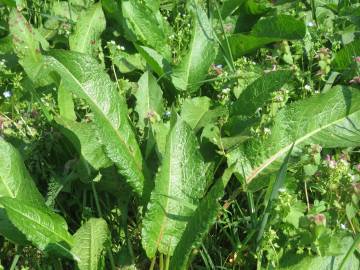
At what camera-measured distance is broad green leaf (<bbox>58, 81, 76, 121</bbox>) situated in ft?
8.68

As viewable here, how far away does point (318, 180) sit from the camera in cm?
249

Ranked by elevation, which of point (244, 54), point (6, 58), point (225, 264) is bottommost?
point (225, 264)

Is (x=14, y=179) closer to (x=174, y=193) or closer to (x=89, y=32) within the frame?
(x=174, y=193)

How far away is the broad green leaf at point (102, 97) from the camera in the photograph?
2352mm

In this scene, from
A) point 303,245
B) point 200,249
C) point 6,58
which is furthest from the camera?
point 6,58

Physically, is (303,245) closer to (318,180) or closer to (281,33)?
(318,180)

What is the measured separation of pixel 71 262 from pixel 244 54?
1.49 metres

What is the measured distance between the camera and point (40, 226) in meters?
2.20

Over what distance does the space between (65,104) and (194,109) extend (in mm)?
538

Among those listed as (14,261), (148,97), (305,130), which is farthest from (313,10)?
(14,261)

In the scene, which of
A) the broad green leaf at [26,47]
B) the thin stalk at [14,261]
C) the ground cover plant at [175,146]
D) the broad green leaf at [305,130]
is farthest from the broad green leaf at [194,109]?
the thin stalk at [14,261]

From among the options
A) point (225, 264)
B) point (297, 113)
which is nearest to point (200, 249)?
point (225, 264)

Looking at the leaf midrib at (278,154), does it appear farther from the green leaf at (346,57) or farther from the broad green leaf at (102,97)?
the green leaf at (346,57)

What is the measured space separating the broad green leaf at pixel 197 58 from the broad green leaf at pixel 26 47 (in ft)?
1.97
